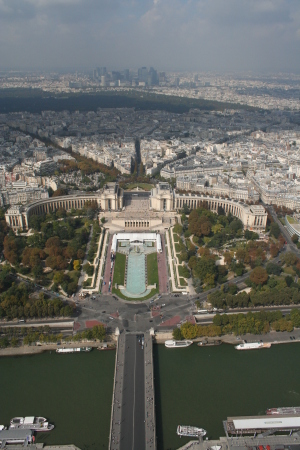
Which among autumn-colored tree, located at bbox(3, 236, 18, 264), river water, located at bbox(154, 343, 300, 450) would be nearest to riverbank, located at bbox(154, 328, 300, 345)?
river water, located at bbox(154, 343, 300, 450)

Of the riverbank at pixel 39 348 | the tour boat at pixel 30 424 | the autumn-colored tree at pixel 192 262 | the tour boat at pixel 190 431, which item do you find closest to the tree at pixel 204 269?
the autumn-colored tree at pixel 192 262

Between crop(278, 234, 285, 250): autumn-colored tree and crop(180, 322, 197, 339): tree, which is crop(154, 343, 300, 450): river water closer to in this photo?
crop(180, 322, 197, 339): tree

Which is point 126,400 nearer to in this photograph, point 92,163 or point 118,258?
point 118,258

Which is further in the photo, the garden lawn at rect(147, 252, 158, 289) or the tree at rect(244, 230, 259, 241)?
the tree at rect(244, 230, 259, 241)

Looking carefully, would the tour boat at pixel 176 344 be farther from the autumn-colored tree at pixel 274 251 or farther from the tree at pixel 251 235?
the tree at pixel 251 235

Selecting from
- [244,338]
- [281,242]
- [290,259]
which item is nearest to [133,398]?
[244,338]

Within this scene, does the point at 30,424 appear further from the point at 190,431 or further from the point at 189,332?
the point at 189,332
